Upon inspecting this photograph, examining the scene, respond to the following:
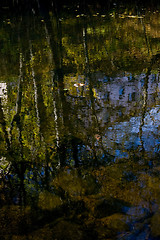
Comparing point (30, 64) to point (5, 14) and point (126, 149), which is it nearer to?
point (126, 149)

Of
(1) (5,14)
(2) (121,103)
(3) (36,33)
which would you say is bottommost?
(2) (121,103)

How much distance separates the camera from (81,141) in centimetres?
496

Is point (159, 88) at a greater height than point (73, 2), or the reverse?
point (73, 2)

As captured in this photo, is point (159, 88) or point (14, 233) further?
point (159, 88)

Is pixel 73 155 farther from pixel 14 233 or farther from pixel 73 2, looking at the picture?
pixel 73 2

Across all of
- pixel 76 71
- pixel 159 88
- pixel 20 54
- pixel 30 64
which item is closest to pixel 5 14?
pixel 20 54

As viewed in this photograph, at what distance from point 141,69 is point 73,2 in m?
17.5

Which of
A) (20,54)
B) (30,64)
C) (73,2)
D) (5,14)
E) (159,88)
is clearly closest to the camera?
(159,88)

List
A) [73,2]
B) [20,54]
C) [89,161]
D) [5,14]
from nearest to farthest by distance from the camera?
[89,161]
[20,54]
[5,14]
[73,2]

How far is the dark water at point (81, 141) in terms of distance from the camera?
3.40 meters

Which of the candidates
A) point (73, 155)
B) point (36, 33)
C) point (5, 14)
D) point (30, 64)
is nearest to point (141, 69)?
point (30, 64)

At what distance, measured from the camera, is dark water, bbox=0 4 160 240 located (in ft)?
11.2

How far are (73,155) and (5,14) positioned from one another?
58.3 ft

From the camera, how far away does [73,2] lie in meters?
23.0
